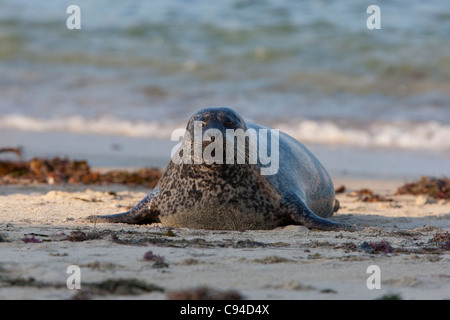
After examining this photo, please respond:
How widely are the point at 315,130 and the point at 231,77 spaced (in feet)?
14.5

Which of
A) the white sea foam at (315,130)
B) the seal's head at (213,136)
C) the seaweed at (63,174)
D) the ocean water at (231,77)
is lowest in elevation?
the seaweed at (63,174)

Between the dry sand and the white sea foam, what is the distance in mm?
6040

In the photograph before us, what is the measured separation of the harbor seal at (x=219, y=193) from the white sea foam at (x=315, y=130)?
650 cm

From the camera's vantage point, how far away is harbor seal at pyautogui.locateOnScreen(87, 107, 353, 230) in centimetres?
502

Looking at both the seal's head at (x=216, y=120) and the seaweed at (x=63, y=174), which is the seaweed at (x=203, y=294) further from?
the seaweed at (x=63, y=174)

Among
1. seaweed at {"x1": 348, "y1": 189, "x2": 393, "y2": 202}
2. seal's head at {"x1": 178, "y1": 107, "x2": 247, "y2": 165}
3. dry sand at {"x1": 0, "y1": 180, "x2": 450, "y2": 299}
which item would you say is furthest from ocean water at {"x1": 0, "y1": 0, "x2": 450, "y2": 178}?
dry sand at {"x1": 0, "y1": 180, "x2": 450, "y2": 299}

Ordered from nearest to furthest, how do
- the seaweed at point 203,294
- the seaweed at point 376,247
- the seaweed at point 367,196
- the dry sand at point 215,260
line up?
the seaweed at point 203,294 → the dry sand at point 215,260 → the seaweed at point 376,247 → the seaweed at point 367,196

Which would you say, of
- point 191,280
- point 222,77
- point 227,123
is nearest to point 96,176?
point 227,123

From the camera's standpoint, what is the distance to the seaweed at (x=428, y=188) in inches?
303

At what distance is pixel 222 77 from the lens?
53.1 feet

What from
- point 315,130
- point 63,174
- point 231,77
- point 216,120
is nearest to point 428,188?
point 216,120

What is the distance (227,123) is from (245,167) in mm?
399

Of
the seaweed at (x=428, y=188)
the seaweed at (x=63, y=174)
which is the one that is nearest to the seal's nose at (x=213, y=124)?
the seaweed at (x=63, y=174)

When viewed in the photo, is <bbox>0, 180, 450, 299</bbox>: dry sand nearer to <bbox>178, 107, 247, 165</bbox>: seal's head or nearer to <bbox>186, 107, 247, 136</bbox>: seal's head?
<bbox>178, 107, 247, 165</bbox>: seal's head
